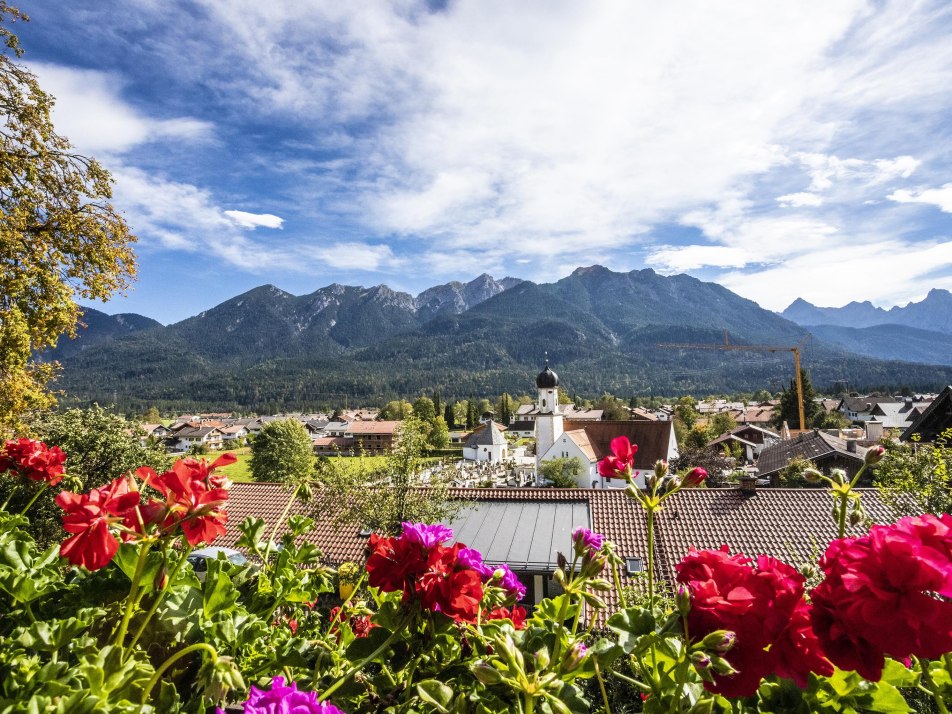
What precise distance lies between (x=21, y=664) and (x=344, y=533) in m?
14.3

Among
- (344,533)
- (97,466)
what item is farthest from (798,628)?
(344,533)

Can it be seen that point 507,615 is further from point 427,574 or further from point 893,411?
point 893,411

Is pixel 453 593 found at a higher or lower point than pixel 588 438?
higher

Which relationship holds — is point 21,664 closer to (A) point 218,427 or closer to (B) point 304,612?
(B) point 304,612

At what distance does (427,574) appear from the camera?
126 cm

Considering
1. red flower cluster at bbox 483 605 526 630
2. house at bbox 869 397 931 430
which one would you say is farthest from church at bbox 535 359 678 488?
house at bbox 869 397 931 430

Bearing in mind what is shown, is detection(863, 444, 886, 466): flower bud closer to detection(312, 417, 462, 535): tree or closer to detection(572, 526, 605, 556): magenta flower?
detection(572, 526, 605, 556): magenta flower

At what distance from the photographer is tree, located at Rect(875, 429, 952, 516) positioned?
7.70 metres

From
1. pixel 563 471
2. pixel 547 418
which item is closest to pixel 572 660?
pixel 563 471

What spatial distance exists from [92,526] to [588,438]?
39431mm

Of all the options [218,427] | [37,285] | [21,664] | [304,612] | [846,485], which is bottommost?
[218,427]

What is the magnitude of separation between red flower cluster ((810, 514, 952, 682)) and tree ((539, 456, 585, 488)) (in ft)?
112

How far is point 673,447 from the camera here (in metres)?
41.3

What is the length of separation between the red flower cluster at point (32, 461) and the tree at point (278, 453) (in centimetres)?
3402
